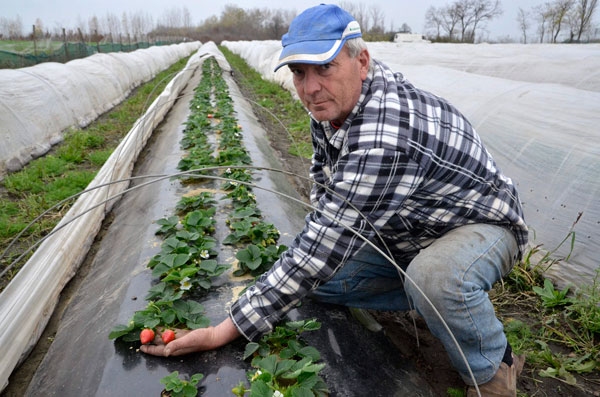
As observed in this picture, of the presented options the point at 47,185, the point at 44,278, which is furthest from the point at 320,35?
the point at 47,185

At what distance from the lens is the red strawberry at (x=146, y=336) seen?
182cm

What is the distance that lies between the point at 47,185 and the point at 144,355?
3.87 metres

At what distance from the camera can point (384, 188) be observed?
1625 mm

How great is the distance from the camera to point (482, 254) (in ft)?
6.07

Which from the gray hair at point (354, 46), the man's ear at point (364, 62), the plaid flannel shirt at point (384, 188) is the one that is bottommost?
the plaid flannel shirt at point (384, 188)

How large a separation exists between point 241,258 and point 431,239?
0.92 meters

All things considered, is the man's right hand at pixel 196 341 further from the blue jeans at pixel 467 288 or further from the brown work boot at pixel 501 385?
the brown work boot at pixel 501 385

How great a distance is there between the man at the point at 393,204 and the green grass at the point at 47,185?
99.7 inches

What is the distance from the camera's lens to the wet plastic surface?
1749 millimetres

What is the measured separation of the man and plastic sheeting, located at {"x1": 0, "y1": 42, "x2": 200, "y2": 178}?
16.5 feet

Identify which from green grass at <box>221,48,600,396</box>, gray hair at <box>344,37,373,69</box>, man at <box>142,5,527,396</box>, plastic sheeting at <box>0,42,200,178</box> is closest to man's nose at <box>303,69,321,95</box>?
man at <box>142,5,527,396</box>

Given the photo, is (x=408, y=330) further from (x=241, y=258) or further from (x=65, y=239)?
(x=65, y=239)

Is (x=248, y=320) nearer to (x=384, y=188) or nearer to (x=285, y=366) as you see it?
(x=285, y=366)

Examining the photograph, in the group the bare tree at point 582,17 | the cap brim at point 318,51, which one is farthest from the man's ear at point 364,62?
the bare tree at point 582,17
